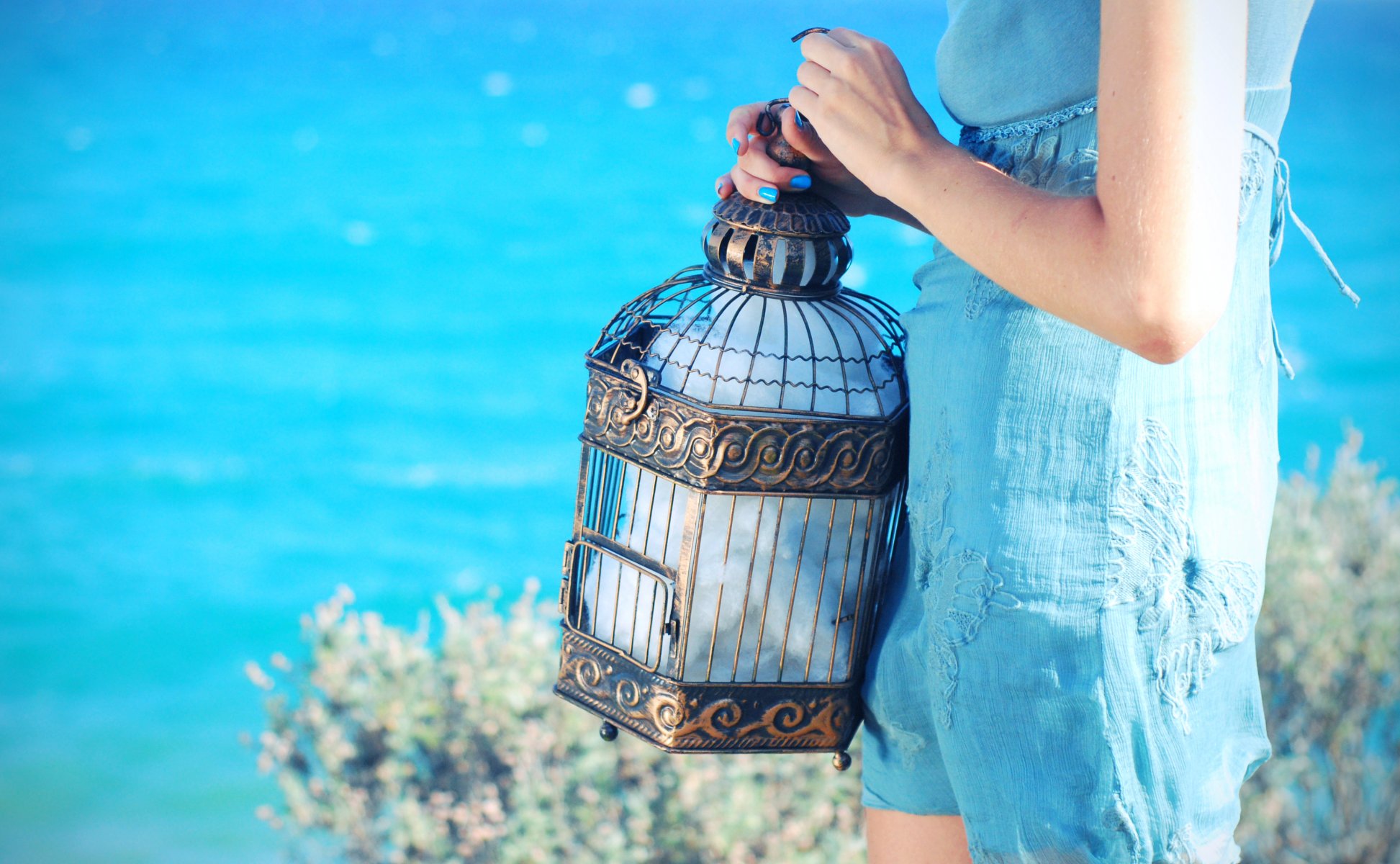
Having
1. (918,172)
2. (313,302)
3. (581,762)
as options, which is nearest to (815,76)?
(918,172)

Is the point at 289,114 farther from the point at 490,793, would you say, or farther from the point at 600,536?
the point at 600,536

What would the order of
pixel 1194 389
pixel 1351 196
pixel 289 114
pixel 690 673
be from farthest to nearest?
pixel 1351 196 < pixel 289 114 < pixel 690 673 < pixel 1194 389

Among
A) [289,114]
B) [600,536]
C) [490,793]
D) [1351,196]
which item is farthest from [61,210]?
[1351,196]

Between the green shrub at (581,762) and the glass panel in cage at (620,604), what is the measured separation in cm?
99

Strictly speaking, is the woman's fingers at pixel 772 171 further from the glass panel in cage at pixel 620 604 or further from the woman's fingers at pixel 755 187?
the glass panel in cage at pixel 620 604

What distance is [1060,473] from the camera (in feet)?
2.54

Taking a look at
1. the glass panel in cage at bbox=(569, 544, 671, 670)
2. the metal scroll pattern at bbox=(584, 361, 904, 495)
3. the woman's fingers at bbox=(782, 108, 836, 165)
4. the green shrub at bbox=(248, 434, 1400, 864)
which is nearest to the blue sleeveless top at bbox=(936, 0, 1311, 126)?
the woman's fingers at bbox=(782, 108, 836, 165)

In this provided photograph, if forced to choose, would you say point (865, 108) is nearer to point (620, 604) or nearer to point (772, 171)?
point (772, 171)

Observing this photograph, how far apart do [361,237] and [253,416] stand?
1.28 metres

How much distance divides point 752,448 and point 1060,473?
7.9 inches

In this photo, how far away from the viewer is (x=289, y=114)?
5.98 metres

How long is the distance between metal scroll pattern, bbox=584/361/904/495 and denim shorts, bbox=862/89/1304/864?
0.17 feet

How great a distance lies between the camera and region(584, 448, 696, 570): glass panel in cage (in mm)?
917

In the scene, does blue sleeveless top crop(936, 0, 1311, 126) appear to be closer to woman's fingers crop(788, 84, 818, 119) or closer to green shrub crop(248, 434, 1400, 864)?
woman's fingers crop(788, 84, 818, 119)
